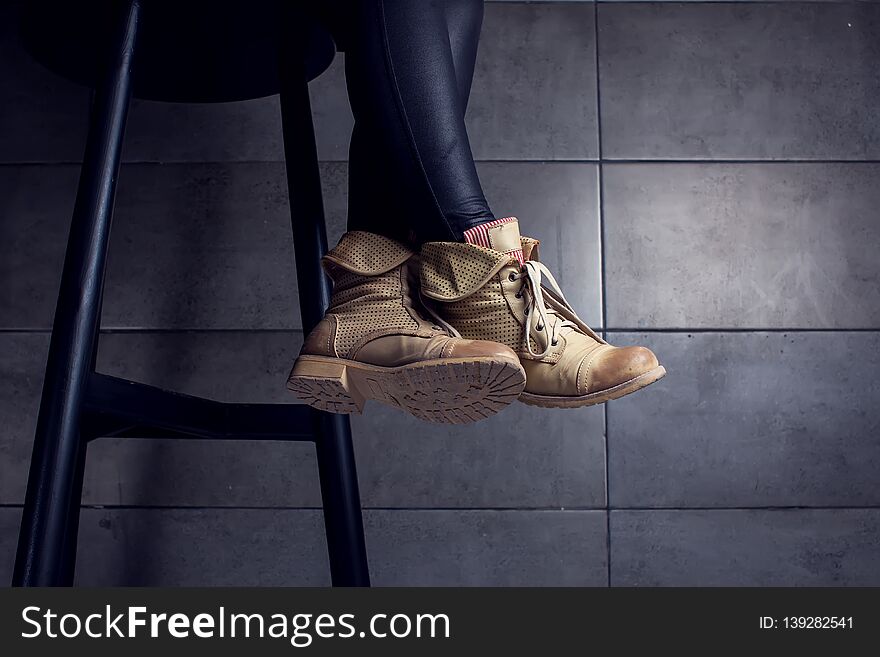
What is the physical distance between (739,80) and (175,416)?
1.15 meters

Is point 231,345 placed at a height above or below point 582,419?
above

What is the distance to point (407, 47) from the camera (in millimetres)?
750

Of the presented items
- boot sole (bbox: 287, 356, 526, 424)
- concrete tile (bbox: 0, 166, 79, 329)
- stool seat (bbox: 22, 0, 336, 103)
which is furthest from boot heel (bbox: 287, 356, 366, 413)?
concrete tile (bbox: 0, 166, 79, 329)

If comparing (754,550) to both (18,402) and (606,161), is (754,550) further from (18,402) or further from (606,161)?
(18,402)

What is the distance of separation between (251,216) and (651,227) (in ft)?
2.32

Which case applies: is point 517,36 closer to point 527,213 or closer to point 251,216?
point 527,213

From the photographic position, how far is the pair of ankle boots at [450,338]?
714mm

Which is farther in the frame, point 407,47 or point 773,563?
point 773,563

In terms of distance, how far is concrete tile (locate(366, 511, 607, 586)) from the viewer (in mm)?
1340

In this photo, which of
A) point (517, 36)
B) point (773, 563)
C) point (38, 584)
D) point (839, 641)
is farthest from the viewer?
point (517, 36)

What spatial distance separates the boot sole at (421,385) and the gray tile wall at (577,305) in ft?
2.03

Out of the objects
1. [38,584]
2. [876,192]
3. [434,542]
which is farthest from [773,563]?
[38,584]

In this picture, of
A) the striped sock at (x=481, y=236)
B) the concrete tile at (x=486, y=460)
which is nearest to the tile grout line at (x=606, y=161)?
the concrete tile at (x=486, y=460)

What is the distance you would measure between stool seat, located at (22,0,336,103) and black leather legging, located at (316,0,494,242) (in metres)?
0.17
